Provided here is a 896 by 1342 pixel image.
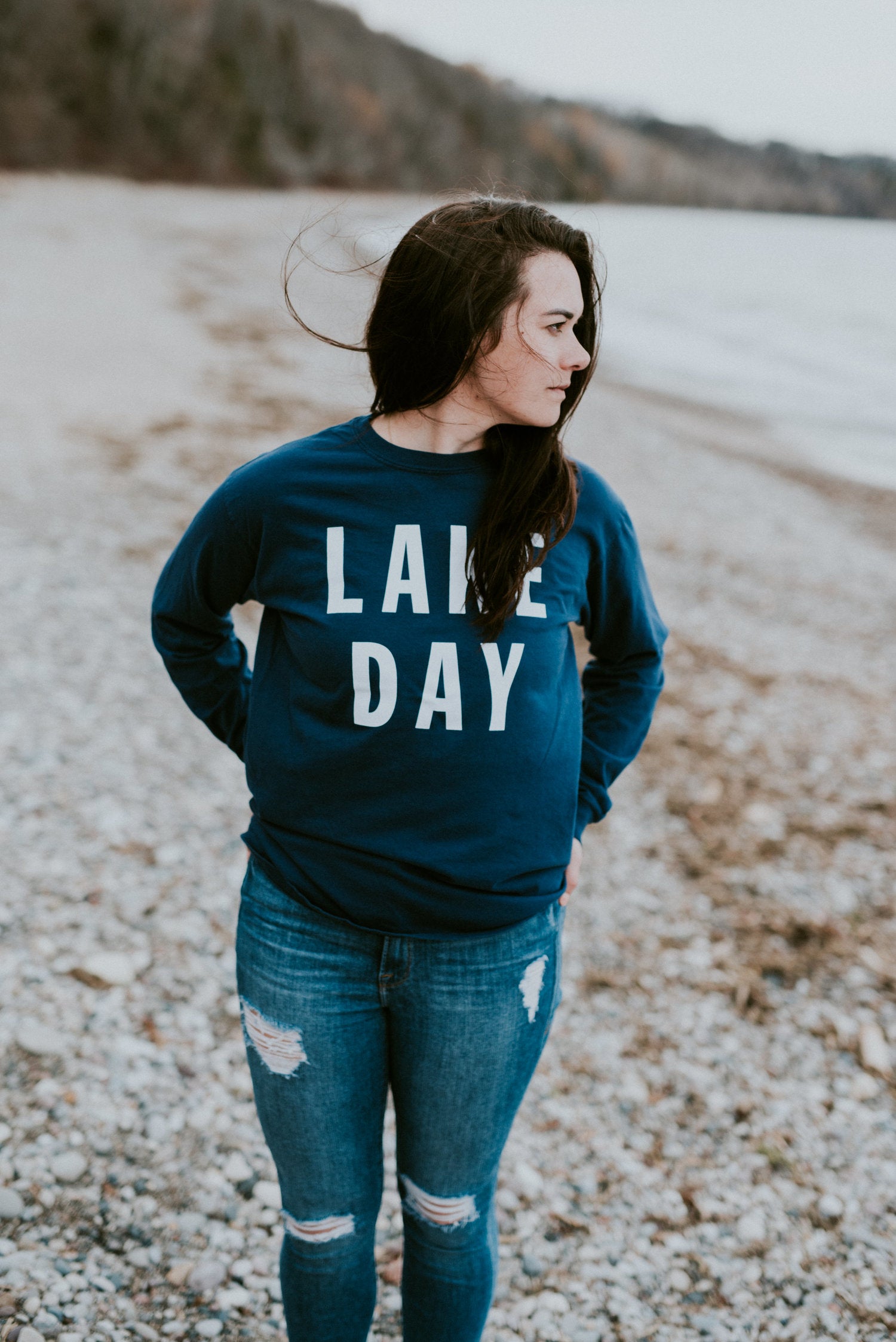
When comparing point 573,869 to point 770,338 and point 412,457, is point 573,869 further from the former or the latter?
point 770,338

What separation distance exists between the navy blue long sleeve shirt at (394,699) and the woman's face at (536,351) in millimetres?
123

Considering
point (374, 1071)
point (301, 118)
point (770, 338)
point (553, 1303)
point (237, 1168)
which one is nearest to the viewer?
point (374, 1071)

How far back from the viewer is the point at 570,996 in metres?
4.00

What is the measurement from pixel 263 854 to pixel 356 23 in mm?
112775

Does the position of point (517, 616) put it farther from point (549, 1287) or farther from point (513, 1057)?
point (549, 1287)

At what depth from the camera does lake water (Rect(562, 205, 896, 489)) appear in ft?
59.4

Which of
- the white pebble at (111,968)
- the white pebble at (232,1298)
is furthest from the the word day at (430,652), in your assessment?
the white pebble at (111,968)

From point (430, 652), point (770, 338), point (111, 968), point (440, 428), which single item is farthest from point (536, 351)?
point (770, 338)

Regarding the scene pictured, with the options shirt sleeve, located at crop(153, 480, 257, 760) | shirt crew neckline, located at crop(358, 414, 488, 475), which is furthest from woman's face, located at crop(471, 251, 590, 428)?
shirt sleeve, located at crop(153, 480, 257, 760)

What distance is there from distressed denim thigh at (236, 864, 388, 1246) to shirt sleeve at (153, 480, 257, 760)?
0.49 m

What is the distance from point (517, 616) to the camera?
1678mm

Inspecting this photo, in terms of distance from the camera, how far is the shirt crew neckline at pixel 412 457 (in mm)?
1657

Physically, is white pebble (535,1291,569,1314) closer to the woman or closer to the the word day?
the woman

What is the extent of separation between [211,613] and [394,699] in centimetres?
56
